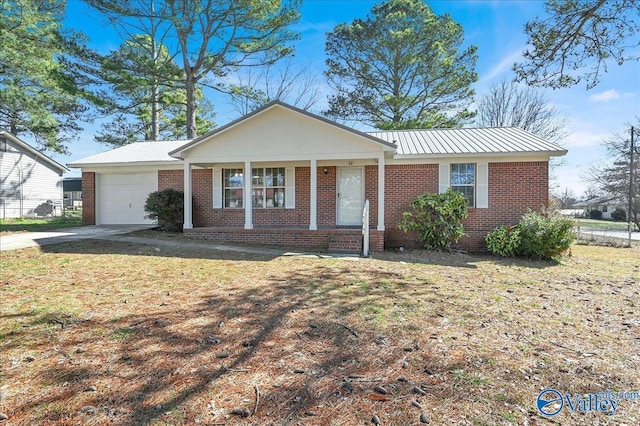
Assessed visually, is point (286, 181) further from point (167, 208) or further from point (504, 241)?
point (504, 241)

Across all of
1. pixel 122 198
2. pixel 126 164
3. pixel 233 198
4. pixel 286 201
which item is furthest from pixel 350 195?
pixel 122 198

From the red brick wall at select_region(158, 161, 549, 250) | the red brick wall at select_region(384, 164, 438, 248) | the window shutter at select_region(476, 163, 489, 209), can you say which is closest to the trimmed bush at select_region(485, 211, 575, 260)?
the red brick wall at select_region(158, 161, 549, 250)

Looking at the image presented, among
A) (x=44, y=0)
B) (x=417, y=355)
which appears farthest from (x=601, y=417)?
(x=44, y=0)

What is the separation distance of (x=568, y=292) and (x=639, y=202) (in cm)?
2712

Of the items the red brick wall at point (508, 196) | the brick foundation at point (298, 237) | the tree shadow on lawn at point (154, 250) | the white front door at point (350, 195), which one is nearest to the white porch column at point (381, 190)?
the brick foundation at point (298, 237)

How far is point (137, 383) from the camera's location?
2633mm

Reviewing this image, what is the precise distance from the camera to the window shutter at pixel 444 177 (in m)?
10.9

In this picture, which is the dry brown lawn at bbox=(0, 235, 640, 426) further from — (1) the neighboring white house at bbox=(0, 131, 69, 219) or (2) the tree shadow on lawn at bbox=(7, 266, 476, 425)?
(1) the neighboring white house at bbox=(0, 131, 69, 219)

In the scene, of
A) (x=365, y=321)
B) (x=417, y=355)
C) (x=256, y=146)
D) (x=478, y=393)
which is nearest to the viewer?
(x=478, y=393)

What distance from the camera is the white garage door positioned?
14039 millimetres

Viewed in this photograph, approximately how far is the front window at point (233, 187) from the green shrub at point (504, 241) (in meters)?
8.69

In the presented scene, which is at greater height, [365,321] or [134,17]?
[134,17]

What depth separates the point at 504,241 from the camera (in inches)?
386

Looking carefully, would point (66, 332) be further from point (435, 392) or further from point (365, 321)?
point (435, 392)
